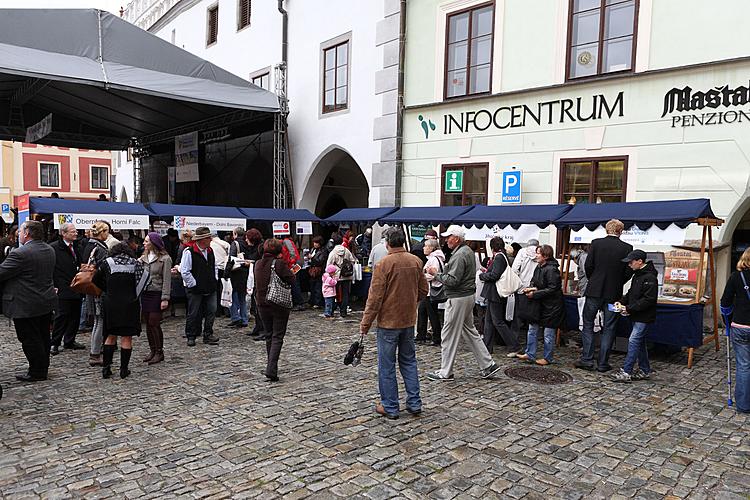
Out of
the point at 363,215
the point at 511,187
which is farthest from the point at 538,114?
the point at 363,215

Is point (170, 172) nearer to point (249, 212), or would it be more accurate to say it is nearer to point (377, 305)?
point (249, 212)

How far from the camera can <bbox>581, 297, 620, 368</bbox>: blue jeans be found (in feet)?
22.0

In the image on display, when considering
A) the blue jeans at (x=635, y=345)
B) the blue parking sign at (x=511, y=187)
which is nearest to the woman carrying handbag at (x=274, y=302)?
the blue jeans at (x=635, y=345)

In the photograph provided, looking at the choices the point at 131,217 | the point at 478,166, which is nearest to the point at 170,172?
the point at 131,217

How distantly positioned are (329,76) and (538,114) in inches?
268

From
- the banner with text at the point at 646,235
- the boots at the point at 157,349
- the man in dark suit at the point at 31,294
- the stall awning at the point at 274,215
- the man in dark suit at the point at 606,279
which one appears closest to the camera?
the man in dark suit at the point at 31,294

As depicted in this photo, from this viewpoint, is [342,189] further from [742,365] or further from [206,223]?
[742,365]

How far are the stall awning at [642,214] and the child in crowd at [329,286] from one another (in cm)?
437

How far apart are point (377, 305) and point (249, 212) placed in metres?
8.87

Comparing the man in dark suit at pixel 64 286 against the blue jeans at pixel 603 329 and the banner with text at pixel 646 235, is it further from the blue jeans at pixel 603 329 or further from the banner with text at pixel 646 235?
the banner with text at pixel 646 235

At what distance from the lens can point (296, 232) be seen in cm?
1371

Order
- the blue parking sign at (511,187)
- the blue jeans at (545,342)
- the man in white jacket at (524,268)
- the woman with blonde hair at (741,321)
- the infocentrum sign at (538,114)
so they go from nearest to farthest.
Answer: the woman with blonde hair at (741,321)
the blue jeans at (545,342)
the man in white jacket at (524,268)
the infocentrum sign at (538,114)
the blue parking sign at (511,187)

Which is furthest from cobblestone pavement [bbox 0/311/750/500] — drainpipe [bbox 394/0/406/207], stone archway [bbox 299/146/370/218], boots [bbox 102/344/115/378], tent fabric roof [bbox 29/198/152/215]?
stone archway [bbox 299/146/370/218]

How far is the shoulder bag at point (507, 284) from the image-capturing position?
7.44 metres
